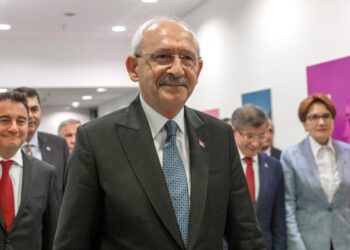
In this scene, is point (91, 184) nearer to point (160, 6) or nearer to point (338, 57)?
point (338, 57)

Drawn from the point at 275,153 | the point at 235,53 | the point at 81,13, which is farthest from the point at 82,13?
the point at 275,153

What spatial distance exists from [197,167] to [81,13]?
21.7ft

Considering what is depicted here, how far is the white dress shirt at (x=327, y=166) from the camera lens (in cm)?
329

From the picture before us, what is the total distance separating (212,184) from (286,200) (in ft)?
5.82

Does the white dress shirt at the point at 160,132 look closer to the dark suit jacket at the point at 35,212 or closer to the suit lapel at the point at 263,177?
the dark suit jacket at the point at 35,212

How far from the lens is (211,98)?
25.0 feet

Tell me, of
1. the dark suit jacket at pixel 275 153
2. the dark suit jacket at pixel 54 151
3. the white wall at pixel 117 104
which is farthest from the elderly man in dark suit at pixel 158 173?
the white wall at pixel 117 104

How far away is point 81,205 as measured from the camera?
157 centimetres

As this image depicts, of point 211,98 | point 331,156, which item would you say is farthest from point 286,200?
point 211,98

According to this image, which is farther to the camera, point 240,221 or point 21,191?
point 21,191

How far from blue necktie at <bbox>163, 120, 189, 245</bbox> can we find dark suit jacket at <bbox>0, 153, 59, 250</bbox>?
1329 millimetres

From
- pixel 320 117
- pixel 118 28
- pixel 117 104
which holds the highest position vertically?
pixel 118 28

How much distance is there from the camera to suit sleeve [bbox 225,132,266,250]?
1723mm

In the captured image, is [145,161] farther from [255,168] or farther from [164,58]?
[255,168]
